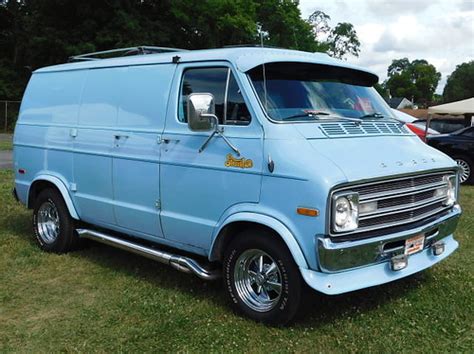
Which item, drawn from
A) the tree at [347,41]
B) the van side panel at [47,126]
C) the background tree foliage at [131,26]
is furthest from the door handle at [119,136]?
the tree at [347,41]

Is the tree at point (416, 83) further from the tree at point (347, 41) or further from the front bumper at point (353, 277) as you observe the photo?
the front bumper at point (353, 277)

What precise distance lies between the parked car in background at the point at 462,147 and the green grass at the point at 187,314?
25.5 feet

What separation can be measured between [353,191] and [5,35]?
40097 mm

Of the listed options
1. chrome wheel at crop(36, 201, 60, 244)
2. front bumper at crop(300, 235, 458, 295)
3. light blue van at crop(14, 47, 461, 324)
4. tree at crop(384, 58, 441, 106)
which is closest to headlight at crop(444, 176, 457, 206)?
light blue van at crop(14, 47, 461, 324)

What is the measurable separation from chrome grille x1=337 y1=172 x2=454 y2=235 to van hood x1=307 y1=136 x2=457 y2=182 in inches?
3.3

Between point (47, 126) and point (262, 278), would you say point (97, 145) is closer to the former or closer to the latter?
point (47, 126)

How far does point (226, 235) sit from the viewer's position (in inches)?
182

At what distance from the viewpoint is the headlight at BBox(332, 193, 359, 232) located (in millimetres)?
3920

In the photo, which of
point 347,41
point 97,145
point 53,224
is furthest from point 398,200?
point 347,41

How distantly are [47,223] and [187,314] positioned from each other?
2895 mm

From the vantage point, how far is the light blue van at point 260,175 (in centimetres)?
404

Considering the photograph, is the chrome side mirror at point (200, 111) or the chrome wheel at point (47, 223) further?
the chrome wheel at point (47, 223)

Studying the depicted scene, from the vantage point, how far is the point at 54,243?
6570 mm

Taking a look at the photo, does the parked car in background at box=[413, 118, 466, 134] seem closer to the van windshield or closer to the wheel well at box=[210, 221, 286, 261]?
the van windshield
